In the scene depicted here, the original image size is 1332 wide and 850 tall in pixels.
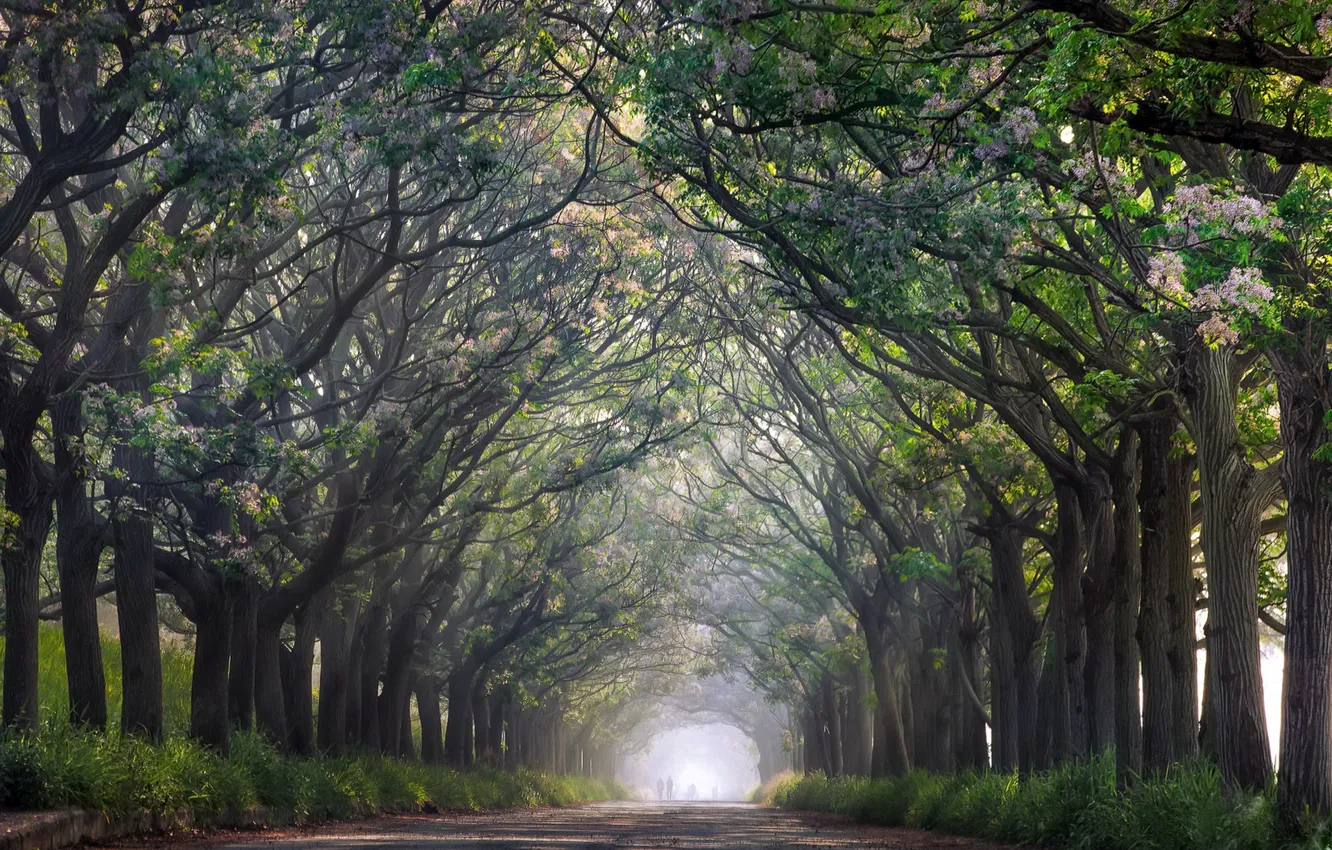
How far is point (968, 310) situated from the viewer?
12.9 meters

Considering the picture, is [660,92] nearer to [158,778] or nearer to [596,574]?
[158,778]

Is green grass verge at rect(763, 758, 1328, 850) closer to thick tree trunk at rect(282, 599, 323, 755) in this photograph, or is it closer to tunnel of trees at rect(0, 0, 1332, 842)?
tunnel of trees at rect(0, 0, 1332, 842)

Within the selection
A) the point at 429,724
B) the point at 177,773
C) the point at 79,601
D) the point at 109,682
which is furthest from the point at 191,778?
the point at 429,724

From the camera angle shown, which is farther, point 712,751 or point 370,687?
point 712,751

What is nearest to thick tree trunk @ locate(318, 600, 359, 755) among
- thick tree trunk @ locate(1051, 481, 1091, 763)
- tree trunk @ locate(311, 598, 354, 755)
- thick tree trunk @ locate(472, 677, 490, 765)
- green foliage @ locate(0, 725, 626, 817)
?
tree trunk @ locate(311, 598, 354, 755)

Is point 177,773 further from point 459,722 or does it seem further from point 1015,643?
point 459,722

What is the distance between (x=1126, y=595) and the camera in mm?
15227

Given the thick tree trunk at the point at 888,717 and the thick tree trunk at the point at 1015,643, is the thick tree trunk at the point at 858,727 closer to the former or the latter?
the thick tree trunk at the point at 888,717

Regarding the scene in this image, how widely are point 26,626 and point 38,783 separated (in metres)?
2.85

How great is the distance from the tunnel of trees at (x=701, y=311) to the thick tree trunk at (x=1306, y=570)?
0.10ft

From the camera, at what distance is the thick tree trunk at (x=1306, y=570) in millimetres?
9945

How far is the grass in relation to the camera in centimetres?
1026

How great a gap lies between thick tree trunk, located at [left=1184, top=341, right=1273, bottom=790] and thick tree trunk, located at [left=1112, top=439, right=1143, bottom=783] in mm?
3352

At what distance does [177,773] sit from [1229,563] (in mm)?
10304
